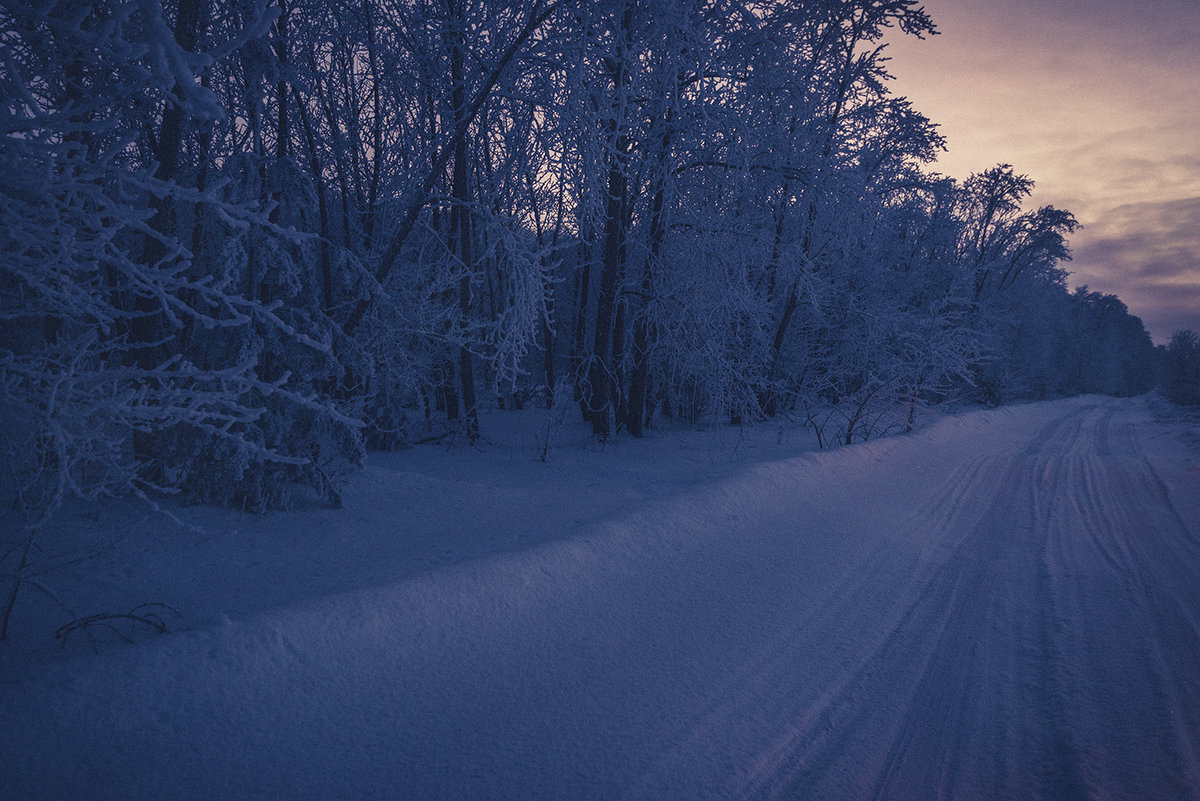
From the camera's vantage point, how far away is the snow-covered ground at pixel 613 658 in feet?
7.80

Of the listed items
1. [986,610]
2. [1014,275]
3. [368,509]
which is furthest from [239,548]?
[1014,275]

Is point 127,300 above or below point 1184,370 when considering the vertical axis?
below

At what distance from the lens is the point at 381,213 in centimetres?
805

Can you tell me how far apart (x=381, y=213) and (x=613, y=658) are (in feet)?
23.8

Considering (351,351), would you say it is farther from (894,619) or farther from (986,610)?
(986,610)

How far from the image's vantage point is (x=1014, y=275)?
94.9 feet

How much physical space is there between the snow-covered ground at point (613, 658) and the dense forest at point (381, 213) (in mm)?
866

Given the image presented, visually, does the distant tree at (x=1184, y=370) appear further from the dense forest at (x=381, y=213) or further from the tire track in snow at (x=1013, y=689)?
the tire track in snow at (x=1013, y=689)

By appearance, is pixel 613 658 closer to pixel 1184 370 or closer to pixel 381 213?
pixel 381 213

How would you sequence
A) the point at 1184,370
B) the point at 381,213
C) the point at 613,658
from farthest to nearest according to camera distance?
the point at 1184,370
the point at 381,213
the point at 613,658

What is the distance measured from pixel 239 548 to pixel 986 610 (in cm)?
575

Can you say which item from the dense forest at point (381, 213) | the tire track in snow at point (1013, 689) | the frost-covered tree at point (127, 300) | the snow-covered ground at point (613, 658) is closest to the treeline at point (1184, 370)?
the dense forest at point (381, 213)

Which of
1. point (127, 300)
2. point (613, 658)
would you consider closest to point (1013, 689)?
point (613, 658)

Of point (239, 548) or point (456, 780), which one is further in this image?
point (239, 548)
